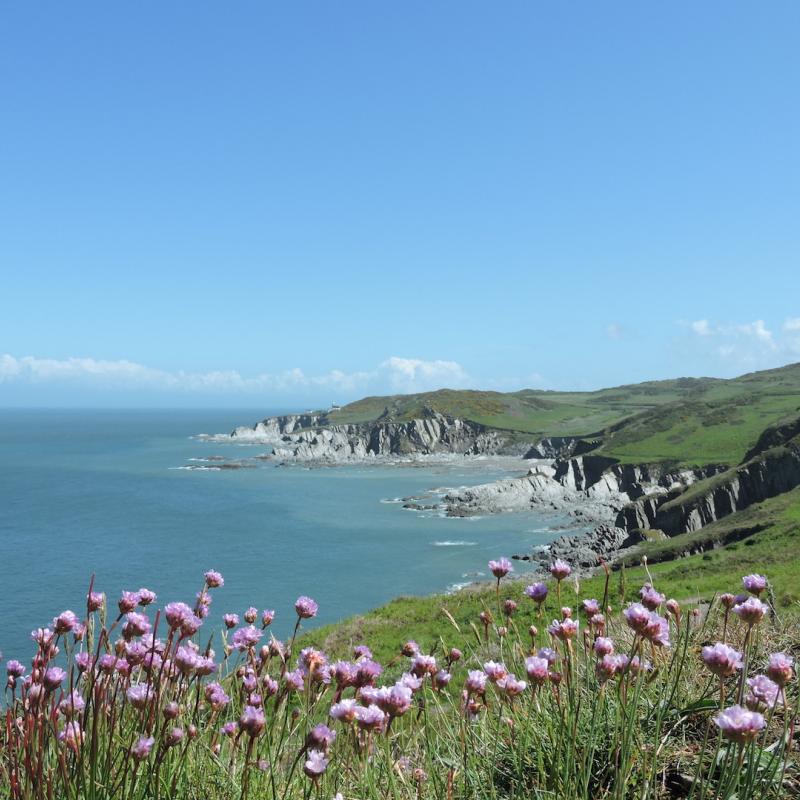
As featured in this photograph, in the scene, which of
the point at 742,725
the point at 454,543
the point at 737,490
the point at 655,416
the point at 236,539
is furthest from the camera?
the point at 655,416

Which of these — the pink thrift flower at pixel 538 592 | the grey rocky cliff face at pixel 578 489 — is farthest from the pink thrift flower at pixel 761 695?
the grey rocky cliff face at pixel 578 489

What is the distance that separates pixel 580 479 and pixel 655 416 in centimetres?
2858

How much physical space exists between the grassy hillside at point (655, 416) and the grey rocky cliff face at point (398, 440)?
552 cm

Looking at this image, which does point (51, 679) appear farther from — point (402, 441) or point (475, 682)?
point (402, 441)

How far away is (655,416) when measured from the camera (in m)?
117

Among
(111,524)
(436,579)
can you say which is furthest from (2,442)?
(436,579)

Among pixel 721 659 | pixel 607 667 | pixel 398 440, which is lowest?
pixel 398 440

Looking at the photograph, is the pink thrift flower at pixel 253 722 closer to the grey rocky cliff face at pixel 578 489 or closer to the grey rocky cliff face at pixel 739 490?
the grey rocky cliff face at pixel 739 490

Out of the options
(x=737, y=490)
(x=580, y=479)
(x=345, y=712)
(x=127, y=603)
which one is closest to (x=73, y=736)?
(x=127, y=603)

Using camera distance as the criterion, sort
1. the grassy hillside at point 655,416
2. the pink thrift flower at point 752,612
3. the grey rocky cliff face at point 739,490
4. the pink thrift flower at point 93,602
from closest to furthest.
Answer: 1. the pink thrift flower at point 752,612
2. the pink thrift flower at point 93,602
3. the grey rocky cliff face at point 739,490
4. the grassy hillside at point 655,416

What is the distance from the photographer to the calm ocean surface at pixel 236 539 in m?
46.0

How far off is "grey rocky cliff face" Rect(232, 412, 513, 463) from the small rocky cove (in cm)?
24

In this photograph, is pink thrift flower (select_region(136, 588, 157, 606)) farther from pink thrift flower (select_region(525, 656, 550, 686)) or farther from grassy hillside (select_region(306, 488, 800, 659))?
grassy hillside (select_region(306, 488, 800, 659))

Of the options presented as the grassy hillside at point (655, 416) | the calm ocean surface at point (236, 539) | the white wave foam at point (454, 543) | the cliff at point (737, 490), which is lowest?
the white wave foam at point (454, 543)
